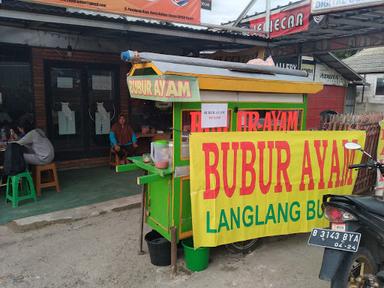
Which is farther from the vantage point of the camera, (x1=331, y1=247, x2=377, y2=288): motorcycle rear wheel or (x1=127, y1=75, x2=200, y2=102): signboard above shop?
(x1=127, y1=75, x2=200, y2=102): signboard above shop

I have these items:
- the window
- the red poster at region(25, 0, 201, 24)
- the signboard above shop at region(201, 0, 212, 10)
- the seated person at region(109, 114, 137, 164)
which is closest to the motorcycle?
the red poster at region(25, 0, 201, 24)

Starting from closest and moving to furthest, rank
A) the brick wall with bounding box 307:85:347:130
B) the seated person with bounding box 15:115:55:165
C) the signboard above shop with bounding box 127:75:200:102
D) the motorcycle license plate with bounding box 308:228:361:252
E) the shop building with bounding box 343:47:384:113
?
the motorcycle license plate with bounding box 308:228:361:252
the signboard above shop with bounding box 127:75:200:102
the seated person with bounding box 15:115:55:165
the brick wall with bounding box 307:85:347:130
the shop building with bounding box 343:47:384:113

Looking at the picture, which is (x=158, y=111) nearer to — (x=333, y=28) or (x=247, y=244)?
(x=333, y=28)

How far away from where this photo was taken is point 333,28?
7086 millimetres

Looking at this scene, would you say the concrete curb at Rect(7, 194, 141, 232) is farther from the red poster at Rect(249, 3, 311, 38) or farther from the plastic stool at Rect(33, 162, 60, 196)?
the red poster at Rect(249, 3, 311, 38)

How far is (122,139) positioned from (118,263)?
4.29 m

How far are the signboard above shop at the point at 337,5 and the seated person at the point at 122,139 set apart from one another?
Answer: 4.55m

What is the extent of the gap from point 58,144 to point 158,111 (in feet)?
9.10

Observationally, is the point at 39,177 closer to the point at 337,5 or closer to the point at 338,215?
the point at 338,215

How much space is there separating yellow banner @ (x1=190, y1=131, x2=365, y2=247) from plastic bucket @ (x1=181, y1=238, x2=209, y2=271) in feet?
0.54

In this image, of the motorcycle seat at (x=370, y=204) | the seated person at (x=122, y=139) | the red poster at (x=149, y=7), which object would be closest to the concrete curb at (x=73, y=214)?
the seated person at (x=122, y=139)

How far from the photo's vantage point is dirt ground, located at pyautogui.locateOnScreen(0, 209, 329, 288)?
346 centimetres

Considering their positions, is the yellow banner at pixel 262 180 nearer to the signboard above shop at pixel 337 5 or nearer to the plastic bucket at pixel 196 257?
the plastic bucket at pixel 196 257

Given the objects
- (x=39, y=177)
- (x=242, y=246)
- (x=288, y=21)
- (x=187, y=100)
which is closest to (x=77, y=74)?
(x=39, y=177)
